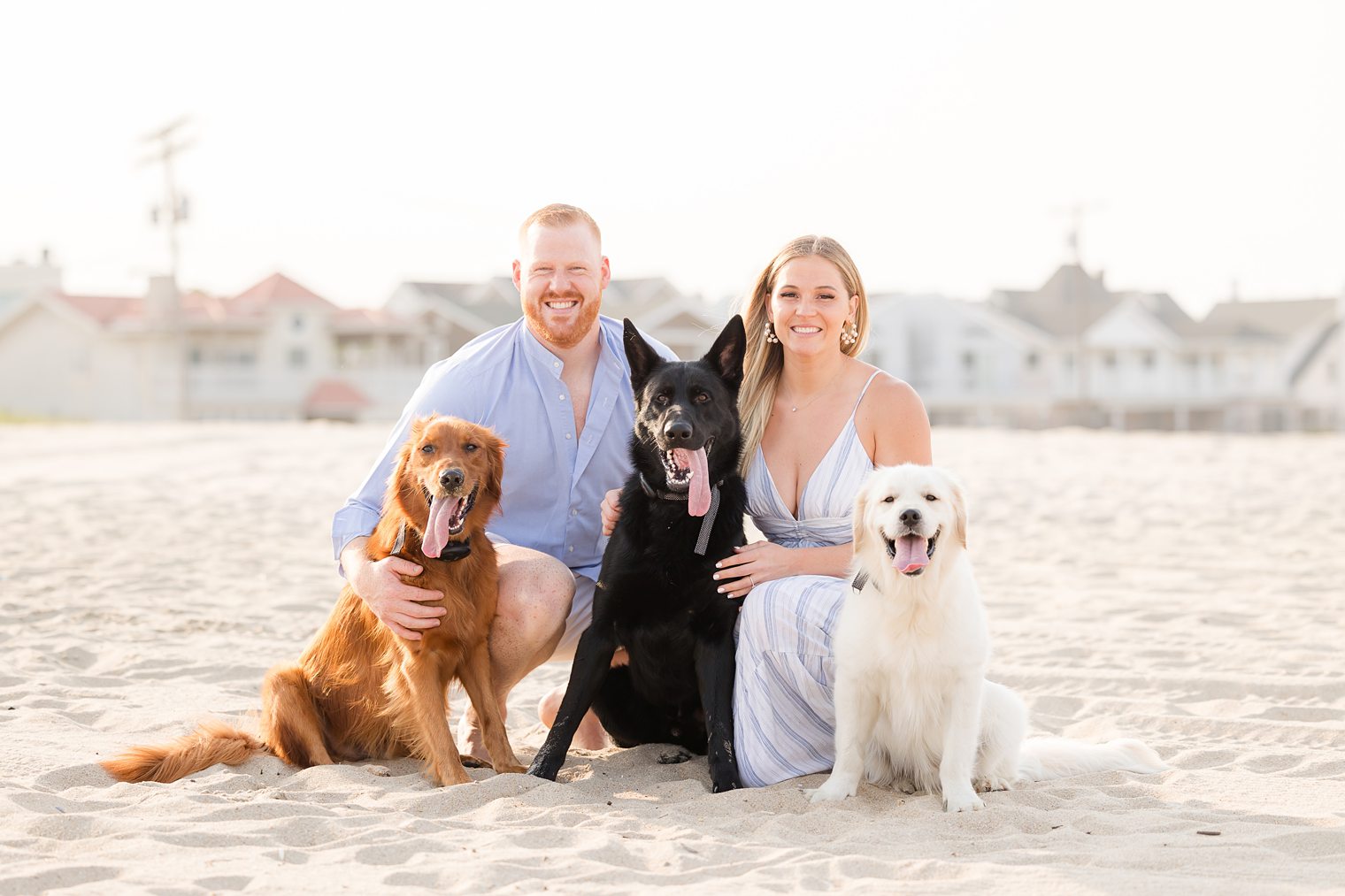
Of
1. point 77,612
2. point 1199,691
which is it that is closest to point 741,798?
point 1199,691

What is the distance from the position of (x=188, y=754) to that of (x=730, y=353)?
7.03 ft

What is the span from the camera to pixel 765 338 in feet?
14.7

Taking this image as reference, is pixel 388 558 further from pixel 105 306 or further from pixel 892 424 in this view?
pixel 105 306

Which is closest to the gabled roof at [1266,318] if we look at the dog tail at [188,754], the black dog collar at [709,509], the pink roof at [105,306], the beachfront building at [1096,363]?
the beachfront building at [1096,363]

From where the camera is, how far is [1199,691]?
190 inches

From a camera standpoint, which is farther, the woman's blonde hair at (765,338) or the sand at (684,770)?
the woman's blonde hair at (765,338)

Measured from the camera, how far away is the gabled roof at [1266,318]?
46.1m

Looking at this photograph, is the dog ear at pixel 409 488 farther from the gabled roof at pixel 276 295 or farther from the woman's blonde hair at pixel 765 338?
the gabled roof at pixel 276 295

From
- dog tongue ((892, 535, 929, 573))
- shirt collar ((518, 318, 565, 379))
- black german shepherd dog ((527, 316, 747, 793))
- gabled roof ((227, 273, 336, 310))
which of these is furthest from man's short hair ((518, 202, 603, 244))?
gabled roof ((227, 273, 336, 310))

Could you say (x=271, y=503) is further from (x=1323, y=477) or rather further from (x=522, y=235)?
(x=1323, y=477)

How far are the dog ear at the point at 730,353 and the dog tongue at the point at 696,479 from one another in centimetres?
36

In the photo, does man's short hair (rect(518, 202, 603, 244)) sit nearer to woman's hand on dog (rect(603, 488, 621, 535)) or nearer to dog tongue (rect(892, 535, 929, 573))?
woman's hand on dog (rect(603, 488, 621, 535))

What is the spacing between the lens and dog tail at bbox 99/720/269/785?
3660 millimetres

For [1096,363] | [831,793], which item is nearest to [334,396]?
[1096,363]
